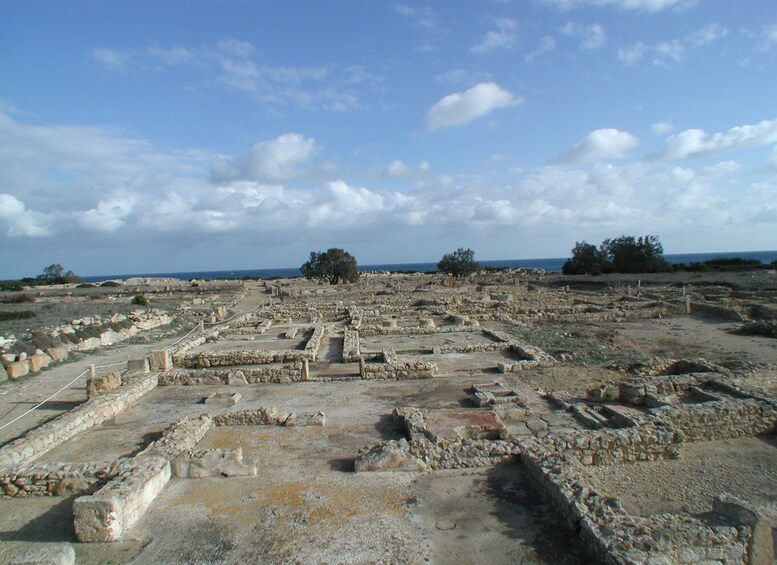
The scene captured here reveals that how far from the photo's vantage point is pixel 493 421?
840 cm

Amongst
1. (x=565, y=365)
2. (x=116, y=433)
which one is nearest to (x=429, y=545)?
(x=116, y=433)

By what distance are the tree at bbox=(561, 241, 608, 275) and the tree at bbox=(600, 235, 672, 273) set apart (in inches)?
49.3

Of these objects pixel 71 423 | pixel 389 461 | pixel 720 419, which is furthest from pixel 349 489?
pixel 720 419

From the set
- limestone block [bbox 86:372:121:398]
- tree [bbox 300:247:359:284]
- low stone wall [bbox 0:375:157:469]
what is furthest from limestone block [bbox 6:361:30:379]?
tree [bbox 300:247:359:284]

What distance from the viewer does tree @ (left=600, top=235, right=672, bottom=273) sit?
60.3 metres

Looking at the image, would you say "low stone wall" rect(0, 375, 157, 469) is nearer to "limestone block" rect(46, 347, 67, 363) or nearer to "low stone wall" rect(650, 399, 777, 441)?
"limestone block" rect(46, 347, 67, 363)

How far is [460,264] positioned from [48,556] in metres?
57.9

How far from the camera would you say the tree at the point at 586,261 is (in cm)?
6256

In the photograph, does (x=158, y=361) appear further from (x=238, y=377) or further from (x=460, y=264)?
(x=460, y=264)

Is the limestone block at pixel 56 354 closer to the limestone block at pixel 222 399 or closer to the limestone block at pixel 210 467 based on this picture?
the limestone block at pixel 222 399

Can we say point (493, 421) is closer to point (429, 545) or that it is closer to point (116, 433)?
point (429, 545)

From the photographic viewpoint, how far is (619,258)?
6294cm

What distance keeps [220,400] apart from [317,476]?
5.29m

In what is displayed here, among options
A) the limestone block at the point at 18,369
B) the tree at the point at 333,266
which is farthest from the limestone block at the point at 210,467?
the tree at the point at 333,266
